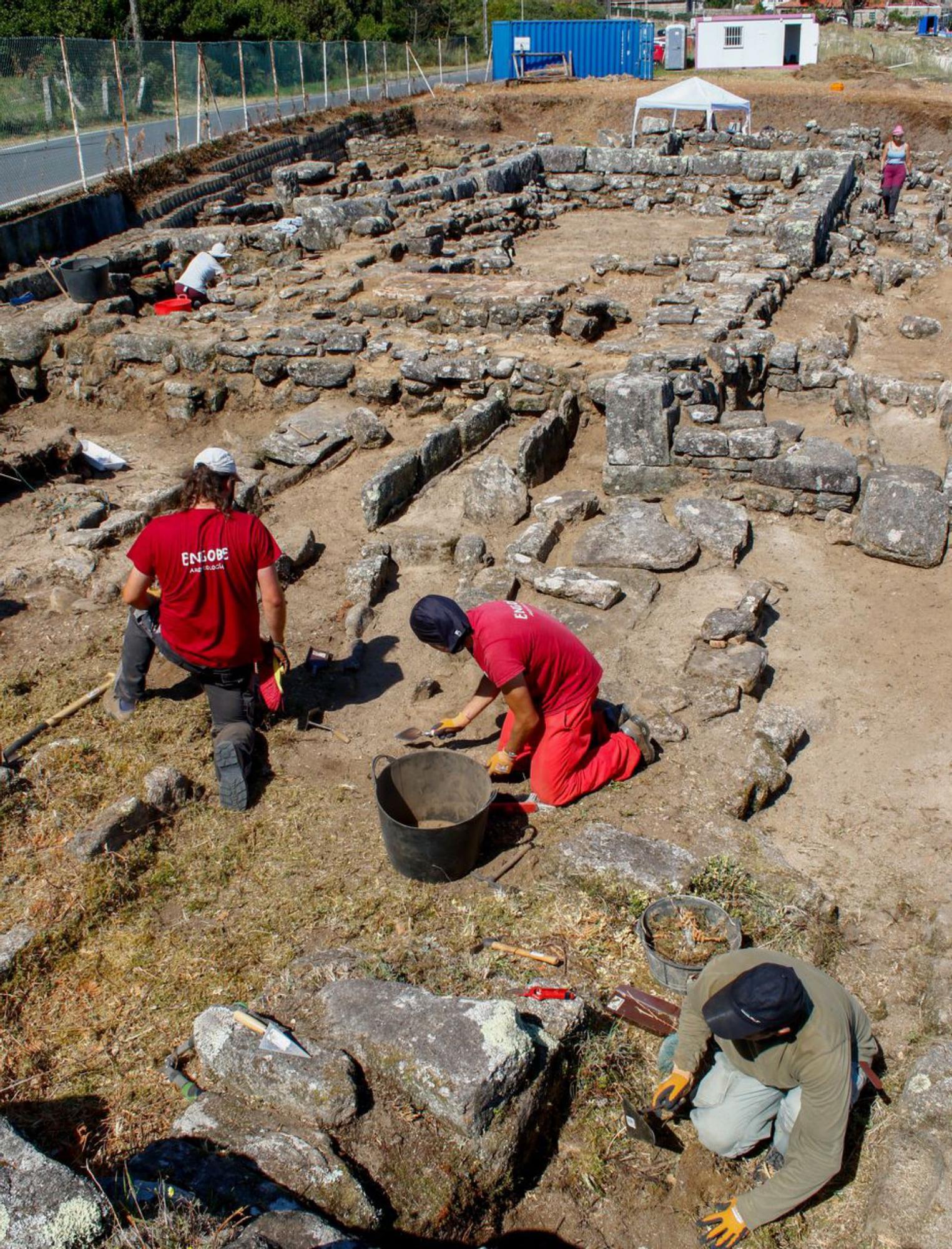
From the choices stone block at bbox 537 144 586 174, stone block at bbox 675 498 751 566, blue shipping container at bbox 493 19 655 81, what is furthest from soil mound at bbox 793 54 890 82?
stone block at bbox 675 498 751 566

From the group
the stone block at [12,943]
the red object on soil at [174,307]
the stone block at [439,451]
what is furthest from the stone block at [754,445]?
the red object on soil at [174,307]

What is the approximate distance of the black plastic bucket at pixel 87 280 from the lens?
13.4m

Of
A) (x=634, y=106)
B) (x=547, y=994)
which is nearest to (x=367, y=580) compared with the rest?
(x=547, y=994)

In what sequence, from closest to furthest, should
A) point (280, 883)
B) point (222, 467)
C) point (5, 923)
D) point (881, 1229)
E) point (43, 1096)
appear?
point (881, 1229), point (43, 1096), point (5, 923), point (280, 883), point (222, 467)

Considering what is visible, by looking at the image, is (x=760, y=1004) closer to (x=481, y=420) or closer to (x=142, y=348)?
(x=481, y=420)

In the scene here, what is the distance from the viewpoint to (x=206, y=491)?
5559 millimetres

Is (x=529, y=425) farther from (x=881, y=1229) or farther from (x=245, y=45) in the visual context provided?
(x=245, y=45)

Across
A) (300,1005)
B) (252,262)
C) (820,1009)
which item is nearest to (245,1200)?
(300,1005)

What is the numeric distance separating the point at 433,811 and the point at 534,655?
1035mm

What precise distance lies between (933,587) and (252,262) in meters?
11.8

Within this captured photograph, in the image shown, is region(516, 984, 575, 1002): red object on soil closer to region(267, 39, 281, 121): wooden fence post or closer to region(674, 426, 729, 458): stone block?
region(674, 426, 729, 458): stone block

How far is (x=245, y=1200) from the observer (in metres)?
3.17

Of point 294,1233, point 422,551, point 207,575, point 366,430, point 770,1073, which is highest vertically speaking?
point 207,575

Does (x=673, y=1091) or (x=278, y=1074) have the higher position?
(x=278, y=1074)
